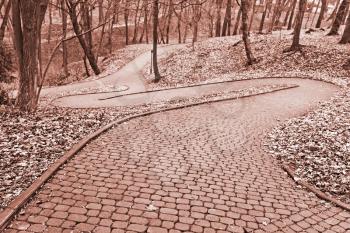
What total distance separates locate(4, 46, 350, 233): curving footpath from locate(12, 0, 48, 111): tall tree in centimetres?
341

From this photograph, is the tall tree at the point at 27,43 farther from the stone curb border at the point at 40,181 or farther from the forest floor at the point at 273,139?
the stone curb border at the point at 40,181

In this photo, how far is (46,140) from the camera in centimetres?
928

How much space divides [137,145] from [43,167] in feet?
8.84

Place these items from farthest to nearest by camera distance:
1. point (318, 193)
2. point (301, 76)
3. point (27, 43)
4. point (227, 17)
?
Answer: point (227, 17) < point (301, 76) < point (27, 43) < point (318, 193)

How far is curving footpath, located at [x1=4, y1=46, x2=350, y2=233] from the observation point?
601cm

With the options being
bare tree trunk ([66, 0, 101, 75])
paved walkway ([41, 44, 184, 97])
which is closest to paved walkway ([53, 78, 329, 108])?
paved walkway ([41, 44, 184, 97])

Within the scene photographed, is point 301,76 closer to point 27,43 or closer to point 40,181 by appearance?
point 27,43

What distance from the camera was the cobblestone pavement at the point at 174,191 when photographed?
19.7 feet

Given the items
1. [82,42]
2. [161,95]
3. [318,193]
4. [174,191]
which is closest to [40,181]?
[174,191]

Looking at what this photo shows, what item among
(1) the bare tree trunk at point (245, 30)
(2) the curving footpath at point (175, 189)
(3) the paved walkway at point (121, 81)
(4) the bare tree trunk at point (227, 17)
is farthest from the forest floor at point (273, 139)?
(4) the bare tree trunk at point (227, 17)

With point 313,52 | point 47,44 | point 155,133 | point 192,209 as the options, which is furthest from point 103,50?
point 192,209

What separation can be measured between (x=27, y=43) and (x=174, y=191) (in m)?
7.47

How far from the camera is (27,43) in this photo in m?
11.4

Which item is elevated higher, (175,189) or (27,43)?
(27,43)
